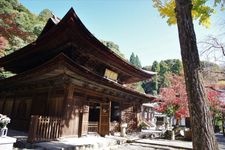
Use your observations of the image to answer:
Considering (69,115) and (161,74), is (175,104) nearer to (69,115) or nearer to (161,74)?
(69,115)

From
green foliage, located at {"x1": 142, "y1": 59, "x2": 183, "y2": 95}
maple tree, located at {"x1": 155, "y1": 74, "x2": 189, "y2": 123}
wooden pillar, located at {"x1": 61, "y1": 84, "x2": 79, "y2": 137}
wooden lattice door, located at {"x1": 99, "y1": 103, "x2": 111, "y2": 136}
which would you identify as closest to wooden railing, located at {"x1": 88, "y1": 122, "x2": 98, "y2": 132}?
wooden lattice door, located at {"x1": 99, "y1": 103, "x2": 111, "y2": 136}

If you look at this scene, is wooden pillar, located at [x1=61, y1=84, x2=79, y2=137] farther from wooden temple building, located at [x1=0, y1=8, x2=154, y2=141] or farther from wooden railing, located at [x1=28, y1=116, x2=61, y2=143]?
wooden railing, located at [x1=28, y1=116, x2=61, y2=143]

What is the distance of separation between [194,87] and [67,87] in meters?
6.63

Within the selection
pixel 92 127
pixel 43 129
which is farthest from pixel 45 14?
pixel 43 129

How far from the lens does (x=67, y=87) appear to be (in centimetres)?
979

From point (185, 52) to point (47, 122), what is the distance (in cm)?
660

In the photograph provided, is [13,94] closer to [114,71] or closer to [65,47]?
[65,47]

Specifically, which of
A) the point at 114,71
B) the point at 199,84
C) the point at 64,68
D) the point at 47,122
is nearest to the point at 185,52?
the point at 199,84

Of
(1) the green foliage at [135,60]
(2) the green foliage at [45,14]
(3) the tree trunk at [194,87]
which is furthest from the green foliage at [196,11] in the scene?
(1) the green foliage at [135,60]

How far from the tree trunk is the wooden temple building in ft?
15.8

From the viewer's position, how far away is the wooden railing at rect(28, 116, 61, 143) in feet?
26.6

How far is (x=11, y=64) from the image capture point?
1541cm

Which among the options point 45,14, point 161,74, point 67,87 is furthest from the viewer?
point 161,74

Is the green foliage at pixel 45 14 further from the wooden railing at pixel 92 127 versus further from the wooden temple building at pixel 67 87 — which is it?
the wooden railing at pixel 92 127
